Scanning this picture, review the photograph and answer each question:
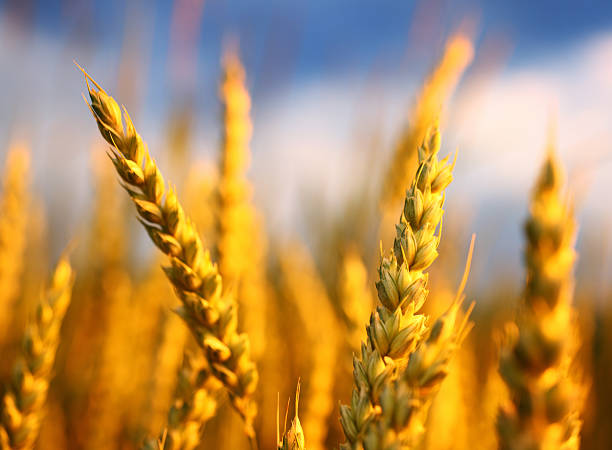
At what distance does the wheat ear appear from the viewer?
443 mm

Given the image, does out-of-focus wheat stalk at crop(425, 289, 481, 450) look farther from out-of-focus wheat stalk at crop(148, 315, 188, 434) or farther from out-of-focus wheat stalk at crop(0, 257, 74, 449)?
out-of-focus wheat stalk at crop(0, 257, 74, 449)

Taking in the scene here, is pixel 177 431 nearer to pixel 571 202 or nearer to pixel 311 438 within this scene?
pixel 311 438

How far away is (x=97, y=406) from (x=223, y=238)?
2.87ft

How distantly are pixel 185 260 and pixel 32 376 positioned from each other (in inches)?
14.7

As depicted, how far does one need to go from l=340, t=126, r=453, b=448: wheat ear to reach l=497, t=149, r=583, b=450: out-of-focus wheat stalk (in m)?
0.12

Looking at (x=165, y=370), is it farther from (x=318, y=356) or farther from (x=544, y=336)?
(x=544, y=336)

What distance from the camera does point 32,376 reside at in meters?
0.72

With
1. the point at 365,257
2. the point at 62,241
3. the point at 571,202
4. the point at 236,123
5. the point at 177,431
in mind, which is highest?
the point at 62,241

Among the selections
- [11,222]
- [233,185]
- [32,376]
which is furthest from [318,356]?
[11,222]

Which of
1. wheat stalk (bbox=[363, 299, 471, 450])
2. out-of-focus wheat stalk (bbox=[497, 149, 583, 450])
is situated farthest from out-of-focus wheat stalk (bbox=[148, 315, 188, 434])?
out-of-focus wheat stalk (bbox=[497, 149, 583, 450])

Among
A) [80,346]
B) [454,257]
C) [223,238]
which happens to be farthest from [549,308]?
[80,346]

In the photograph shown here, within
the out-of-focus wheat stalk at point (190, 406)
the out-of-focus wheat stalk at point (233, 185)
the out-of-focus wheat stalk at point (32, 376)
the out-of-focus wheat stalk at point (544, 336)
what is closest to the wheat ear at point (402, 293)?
the out-of-focus wheat stalk at point (544, 336)

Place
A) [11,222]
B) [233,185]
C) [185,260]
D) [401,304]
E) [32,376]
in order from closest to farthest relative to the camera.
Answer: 1. [401,304]
2. [185,260]
3. [32,376]
4. [233,185]
5. [11,222]

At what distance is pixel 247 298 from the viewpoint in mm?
1255
